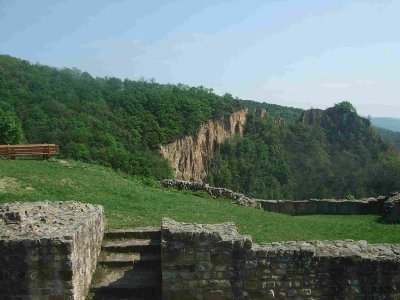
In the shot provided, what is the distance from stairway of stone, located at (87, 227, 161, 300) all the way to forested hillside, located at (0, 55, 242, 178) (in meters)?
19.2

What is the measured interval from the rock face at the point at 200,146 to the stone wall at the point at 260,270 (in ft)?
180

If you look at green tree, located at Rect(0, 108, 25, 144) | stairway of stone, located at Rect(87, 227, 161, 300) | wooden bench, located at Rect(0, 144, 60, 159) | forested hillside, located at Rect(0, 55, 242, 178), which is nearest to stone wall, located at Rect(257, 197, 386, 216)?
forested hillside, located at Rect(0, 55, 242, 178)

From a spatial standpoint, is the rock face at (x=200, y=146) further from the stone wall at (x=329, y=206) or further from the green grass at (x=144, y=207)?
the green grass at (x=144, y=207)

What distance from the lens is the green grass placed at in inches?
514

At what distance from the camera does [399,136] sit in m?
121

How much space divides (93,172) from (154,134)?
43.4 m

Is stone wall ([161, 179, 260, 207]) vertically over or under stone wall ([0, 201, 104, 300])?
under

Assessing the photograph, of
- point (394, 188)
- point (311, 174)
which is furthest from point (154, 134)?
point (394, 188)

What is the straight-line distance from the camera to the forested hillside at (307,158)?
59.3 metres

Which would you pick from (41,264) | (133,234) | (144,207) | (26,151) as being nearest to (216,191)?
(26,151)

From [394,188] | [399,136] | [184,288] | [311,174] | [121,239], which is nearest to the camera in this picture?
[184,288]

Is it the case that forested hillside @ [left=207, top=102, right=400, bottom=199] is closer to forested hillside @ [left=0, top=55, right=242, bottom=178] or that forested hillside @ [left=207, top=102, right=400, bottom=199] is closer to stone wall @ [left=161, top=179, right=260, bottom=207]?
forested hillside @ [left=0, top=55, right=242, bottom=178]

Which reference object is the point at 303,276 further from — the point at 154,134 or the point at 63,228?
the point at 154,134

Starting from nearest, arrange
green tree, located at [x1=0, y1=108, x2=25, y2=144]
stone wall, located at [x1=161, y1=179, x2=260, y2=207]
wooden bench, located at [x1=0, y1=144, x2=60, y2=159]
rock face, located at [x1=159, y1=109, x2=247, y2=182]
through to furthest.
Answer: wooden bench, located at [x1=0, y1=144, x2=60, y2=159], stone wall, located at [x1=161, y1=179, x2=260, y2=207], green tree, located at [x1=0, y1=108, x2=25, y2=144], rock face, located at [x1=159, y1=109, x2=247, y2=182]
